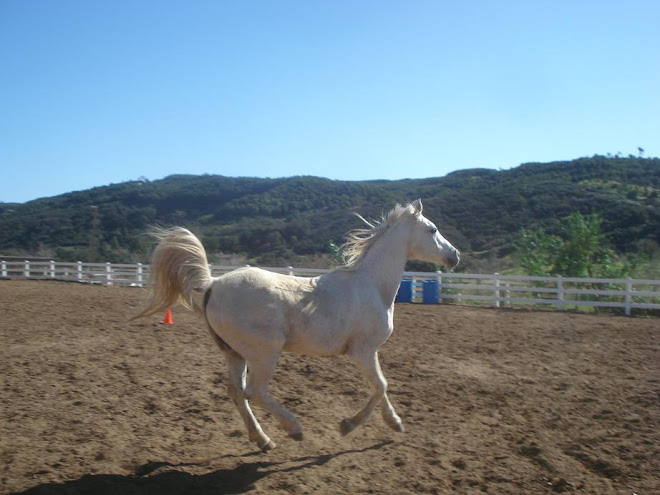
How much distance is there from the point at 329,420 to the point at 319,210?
4731cm

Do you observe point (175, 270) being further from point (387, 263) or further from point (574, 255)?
point (574, 255)

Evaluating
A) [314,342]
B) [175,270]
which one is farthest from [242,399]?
[175,270]

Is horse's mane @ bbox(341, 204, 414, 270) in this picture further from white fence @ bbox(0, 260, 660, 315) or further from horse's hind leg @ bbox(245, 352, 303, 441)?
white fence @ bbox(0, 260, 660, 315)

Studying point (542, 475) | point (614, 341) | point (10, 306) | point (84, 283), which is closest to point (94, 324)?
point (10, 306)

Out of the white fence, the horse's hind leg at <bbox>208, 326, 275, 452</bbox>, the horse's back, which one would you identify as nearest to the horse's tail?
the horse's back

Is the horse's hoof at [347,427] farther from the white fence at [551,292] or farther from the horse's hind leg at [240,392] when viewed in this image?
the white fence at [551,292]

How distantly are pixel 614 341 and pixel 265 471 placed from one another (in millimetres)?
8443

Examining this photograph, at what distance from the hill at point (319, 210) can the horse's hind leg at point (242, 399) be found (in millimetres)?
23985

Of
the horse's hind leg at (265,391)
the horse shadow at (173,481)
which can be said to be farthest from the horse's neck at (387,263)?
the horse shadow at (173,481)

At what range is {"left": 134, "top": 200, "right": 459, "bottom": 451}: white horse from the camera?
4.60 metres

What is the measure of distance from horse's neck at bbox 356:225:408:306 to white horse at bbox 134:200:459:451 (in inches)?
0.4

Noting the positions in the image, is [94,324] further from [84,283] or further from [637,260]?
[637,260]

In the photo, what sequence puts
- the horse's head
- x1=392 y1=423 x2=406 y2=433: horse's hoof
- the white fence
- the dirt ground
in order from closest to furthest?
the dirt ground
x1=392 y1=423 x2=406 y2=433: horse's hoof
the horse's head
the white fence

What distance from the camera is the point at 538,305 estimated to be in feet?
58.5
